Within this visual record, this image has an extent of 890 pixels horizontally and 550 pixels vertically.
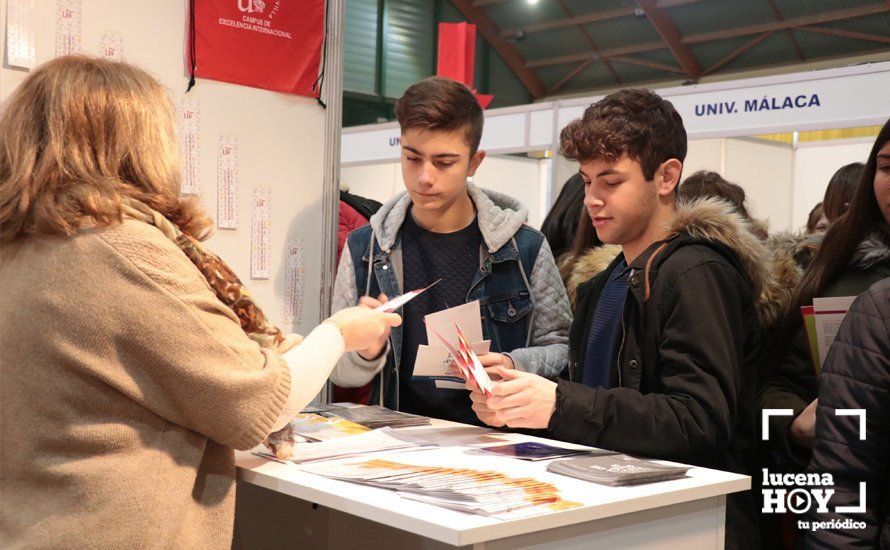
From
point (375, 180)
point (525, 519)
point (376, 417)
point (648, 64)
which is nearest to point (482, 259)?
point (376, 417)

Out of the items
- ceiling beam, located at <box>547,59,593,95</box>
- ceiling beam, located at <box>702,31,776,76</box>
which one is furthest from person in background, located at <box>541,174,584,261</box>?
ceiling beam, located at <box>547,59,593,95</box>

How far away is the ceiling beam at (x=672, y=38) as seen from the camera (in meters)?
13.9

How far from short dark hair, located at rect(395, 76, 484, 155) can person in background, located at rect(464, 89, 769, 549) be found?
0.44 metres

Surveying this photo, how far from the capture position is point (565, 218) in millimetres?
3373

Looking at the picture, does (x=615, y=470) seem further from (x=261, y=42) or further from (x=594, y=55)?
(x=594, y=55)

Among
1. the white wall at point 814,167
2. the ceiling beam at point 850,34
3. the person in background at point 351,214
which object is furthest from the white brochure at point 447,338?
the ceiling beam at point 850,34

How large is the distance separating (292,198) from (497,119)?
11.8ft

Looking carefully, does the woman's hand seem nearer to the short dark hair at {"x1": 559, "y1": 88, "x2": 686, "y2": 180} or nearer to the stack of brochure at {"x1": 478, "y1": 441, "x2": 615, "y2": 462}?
the stack of brochure at {"x1": 478, "y1": 441, "x2": 615, "y2": 462}

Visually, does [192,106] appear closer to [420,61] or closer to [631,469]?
[631,469]

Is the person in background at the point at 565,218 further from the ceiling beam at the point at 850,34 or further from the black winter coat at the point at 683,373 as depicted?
the ceiling beam at the point at 850,34

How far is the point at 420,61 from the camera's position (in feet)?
52.5

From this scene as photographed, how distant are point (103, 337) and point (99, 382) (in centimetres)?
8

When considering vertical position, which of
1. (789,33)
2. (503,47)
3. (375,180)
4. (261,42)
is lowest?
→ (261,42)

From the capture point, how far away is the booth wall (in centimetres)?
268
